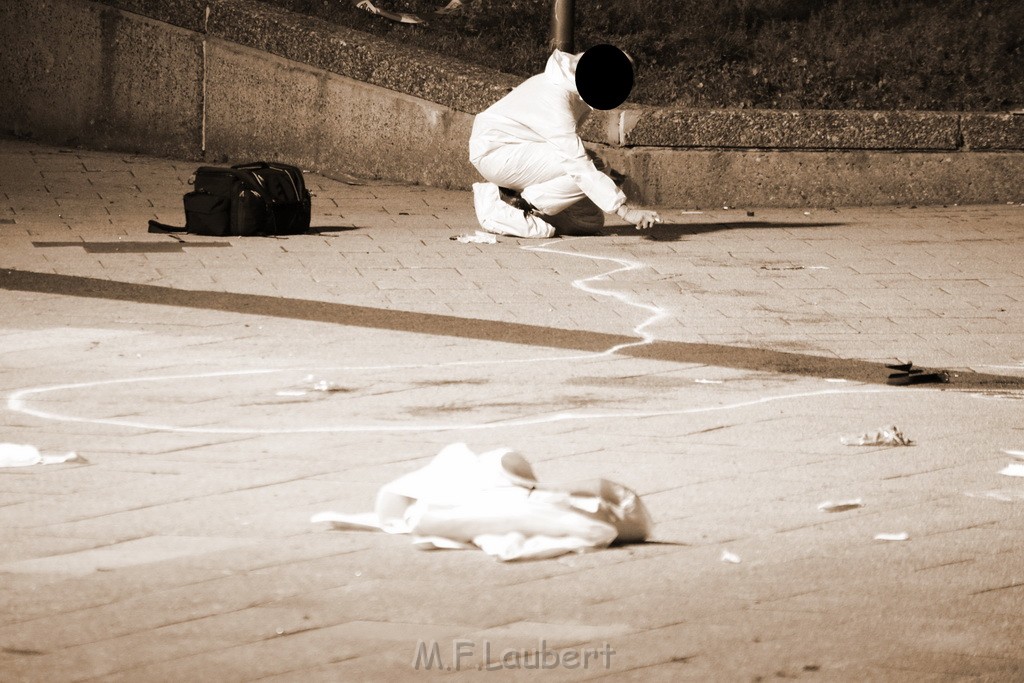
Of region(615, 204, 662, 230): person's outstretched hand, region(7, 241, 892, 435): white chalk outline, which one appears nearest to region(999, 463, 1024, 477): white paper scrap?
region(7, 241, 892, 435): white chalk outline

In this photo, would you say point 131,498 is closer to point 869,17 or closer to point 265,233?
point 265,233

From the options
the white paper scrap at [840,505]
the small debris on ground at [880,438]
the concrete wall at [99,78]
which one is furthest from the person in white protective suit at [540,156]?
the white paper scrap at [840,505]

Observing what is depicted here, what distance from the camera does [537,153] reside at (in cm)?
974

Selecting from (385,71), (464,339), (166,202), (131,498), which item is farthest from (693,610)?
(385,71)

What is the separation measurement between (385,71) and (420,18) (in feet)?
5.27

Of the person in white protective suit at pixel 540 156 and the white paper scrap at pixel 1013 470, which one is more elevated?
the person in white protective suit at pixel 540 156

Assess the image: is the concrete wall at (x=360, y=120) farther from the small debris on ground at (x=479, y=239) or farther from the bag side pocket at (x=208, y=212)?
the bag side pocket at (x=208, y=212)

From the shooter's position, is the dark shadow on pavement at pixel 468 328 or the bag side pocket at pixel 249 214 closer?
the dark shadow on pavement at pixel 468 328

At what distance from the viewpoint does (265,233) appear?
9.59 m

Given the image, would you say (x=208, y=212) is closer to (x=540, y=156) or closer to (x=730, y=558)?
(x=540, y=156)

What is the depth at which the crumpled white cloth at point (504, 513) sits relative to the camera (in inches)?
152

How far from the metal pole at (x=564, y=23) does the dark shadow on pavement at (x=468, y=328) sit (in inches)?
172

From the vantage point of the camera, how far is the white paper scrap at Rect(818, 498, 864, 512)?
4.24 m
